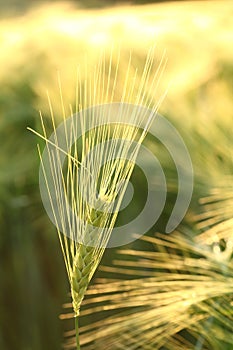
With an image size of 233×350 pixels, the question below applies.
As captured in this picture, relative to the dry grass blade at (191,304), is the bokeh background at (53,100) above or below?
above

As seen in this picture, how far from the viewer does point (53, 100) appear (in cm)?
98

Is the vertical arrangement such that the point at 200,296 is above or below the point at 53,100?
below

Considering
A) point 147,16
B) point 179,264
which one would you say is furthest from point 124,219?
point 147,16

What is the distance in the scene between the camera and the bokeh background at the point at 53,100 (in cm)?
89

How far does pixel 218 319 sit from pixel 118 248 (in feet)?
0.76

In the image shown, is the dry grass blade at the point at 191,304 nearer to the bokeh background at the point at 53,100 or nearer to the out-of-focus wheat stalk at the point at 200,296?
the out-of-focus wheat stalk at the point at 200,296

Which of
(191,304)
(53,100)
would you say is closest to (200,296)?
(191,304)

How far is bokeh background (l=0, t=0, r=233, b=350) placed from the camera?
2.92 ft

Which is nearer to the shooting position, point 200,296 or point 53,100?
point 200,296

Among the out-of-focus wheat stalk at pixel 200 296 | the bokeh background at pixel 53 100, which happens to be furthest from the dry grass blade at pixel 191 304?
the bokeh background at pixel 53 100

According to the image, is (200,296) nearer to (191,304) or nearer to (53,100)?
(191,304)

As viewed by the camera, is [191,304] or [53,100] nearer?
[191,304]

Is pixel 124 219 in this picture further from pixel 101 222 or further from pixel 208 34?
pixel 101 222

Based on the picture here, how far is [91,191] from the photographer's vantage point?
0.57 m
